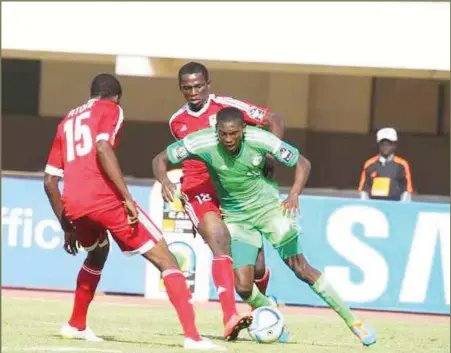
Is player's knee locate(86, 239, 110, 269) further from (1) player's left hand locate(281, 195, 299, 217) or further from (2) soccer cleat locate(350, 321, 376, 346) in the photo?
(2) soccer cleat locate(350, 321, 376, 346)

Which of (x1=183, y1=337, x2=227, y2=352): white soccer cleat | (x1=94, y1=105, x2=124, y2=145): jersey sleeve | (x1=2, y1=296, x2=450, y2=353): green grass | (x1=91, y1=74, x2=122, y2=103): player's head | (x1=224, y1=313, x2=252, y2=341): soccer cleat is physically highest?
(x1=91, y1=74, x2=122, y2=103): player's head

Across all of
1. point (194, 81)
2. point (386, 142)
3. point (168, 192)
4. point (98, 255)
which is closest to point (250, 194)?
point (168, 192)

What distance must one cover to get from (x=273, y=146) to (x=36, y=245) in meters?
6.78

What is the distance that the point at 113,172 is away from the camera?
1019 centimetres

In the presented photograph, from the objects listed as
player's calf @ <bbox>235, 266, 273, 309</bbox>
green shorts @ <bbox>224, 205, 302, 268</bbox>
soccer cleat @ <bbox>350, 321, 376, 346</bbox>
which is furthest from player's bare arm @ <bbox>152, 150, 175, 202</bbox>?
soccer cleat @ <bbox>350, 321, 376, 346</bbox>

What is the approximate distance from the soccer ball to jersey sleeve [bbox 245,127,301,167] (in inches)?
47.5

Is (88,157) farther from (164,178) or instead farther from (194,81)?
(194,81)

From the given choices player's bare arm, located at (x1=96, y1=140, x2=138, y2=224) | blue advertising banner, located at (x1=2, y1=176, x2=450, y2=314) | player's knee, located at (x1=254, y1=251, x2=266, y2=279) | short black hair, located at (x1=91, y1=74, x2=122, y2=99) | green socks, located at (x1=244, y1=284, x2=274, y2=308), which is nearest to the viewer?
player's bare arm, located at (x1=96, y1=140, x2=138, y2=224)

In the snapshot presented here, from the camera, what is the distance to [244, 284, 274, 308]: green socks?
11531mm

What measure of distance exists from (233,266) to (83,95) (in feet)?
46.9

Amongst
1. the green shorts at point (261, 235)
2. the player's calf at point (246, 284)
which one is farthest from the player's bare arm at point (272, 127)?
the player's calf at point (246, 284)

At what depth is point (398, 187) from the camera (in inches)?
722

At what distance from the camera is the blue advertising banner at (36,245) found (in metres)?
17.1

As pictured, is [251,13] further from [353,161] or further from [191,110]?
[191,110]
